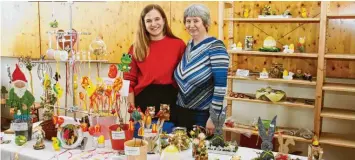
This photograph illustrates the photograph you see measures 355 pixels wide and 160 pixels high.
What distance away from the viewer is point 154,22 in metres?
2.34

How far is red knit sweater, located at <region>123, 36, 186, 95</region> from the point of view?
2381mm

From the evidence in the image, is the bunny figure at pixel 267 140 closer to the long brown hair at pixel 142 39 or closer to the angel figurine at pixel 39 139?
the long brown hair at pixel 142 39

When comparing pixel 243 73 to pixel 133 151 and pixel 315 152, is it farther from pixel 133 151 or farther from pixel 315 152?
pixel 133 151

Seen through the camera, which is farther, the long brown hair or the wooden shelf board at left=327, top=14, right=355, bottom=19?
the wooden shelf board at left=327, top=14, right=355, bottom=19

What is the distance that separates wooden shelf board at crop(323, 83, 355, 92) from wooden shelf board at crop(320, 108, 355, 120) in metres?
0.21

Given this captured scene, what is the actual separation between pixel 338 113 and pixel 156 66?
1691 mm

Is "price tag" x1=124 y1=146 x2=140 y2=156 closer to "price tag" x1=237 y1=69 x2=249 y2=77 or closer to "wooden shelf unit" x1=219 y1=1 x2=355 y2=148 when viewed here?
"wooden shelf unit" x1=219 y1=1 x2=355 y2=148

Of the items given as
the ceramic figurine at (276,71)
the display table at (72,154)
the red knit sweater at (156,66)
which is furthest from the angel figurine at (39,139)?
the ceramic figurine at (276,71)

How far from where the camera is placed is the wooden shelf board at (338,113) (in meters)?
3.03

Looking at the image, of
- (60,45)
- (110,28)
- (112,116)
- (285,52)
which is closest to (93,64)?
(110,28)

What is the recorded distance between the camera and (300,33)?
3385mm

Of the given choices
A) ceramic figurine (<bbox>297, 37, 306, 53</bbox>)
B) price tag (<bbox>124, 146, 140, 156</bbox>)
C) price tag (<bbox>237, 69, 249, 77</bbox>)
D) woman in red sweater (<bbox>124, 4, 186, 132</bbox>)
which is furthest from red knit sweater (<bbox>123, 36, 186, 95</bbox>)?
ceramic figurine (<bbox>297, 37, 306, 53</bbox>)

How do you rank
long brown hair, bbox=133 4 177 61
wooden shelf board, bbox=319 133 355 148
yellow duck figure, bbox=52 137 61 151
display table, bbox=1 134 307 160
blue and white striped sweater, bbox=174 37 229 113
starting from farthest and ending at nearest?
1. wooden shelf board, bbox=319 133 355 148
2. long brown hair, bbox=133 4 177 61
3. blue and white striped sweater, bbox=174 37 229 113
4. yellow duck figure, bbox=52 137 61 151
5. display table, bbox=1 134 307 160

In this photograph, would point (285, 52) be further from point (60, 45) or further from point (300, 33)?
point (60, 45)
